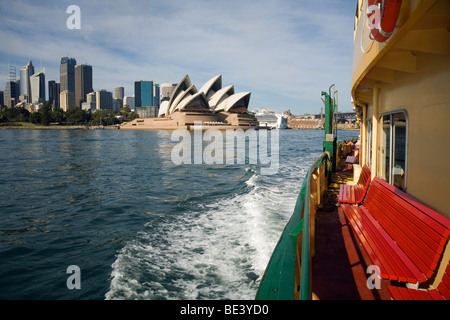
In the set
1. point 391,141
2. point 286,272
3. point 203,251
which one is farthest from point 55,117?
point 286,272

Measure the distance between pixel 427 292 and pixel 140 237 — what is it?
4.87 metres

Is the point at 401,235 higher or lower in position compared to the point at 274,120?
lower

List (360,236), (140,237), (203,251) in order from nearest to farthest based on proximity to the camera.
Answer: (360,236) < (203,251) < (140,237)

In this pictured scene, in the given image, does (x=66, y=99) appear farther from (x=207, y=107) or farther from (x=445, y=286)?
(x=445, y=286)

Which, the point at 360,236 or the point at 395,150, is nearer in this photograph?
the point at 360,236

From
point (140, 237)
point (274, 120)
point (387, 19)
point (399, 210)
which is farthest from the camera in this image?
point (274, 120)

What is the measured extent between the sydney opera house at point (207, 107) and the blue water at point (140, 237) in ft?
270

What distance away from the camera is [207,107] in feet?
318

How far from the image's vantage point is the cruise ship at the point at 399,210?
204 cm

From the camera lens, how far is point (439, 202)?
2.52 metres

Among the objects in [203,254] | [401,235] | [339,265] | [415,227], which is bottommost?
[203,254]

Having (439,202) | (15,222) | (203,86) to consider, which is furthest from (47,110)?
(439,202)
